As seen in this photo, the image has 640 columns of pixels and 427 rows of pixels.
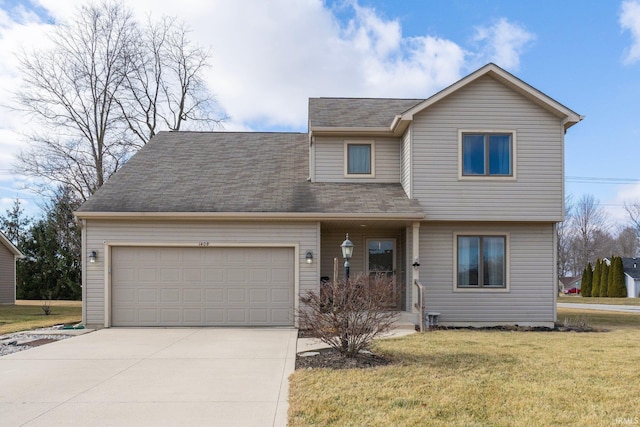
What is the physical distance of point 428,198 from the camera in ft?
42.2

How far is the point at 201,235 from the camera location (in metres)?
12.7

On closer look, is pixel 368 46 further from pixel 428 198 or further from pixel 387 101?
pixel 428 198

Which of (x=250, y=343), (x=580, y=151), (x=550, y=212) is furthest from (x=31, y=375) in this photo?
(x=580, y=151)

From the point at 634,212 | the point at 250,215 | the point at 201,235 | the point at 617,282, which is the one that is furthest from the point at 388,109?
the point at 634,212

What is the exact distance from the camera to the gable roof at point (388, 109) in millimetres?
12742

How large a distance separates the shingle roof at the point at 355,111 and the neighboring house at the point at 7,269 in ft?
59.8

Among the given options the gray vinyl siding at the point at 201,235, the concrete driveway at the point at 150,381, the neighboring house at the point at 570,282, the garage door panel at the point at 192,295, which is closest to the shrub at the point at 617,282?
the neighboring house at the point at 570,282

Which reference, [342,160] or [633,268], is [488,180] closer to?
[342,160]

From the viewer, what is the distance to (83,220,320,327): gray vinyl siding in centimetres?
1255

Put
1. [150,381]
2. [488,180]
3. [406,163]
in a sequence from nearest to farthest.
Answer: [150,381]
[488,180]
[406,163]

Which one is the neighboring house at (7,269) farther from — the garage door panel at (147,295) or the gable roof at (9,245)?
the garage door panel at (147,295)

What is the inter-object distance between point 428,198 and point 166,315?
7277 mm

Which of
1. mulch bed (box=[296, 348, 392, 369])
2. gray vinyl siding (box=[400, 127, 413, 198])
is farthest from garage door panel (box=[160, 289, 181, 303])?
gray vinyl siding (box=[400, 127, 413, 198])

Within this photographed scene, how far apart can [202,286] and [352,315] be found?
575cm
